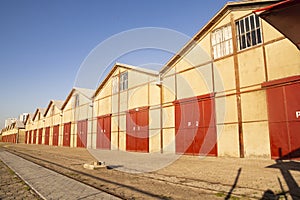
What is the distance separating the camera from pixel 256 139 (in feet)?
40.8

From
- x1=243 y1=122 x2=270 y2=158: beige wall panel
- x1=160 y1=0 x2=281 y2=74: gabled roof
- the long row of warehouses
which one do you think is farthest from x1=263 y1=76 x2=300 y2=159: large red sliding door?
x1=160 y1=0 x2=281 y2=74: gabled roof

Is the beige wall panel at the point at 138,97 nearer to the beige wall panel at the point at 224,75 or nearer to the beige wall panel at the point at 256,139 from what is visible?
the beige wall panel at the point at 224,75

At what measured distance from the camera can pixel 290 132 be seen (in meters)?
11.2

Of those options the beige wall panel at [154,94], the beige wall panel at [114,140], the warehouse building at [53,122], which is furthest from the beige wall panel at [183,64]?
the warehouse building at [53,122]

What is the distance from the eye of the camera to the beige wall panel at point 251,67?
12.7 meters

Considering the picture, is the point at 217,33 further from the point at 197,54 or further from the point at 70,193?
the point at 70,193

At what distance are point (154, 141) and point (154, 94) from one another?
12.4 ft

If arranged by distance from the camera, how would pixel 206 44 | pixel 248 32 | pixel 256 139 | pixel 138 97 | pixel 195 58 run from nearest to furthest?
pixel 256 139 → pixel 248 32 → pixel 206 44 → pixel 195 58 → pixel 138 97

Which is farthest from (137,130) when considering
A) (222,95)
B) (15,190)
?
(15,190)

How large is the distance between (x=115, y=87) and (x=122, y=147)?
6.50 m

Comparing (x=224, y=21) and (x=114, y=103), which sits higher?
(x=224, y=21)

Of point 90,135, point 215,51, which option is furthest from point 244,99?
point 90,135

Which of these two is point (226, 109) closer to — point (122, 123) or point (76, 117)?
point (122, 123)

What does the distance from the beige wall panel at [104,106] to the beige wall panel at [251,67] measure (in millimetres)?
15834
